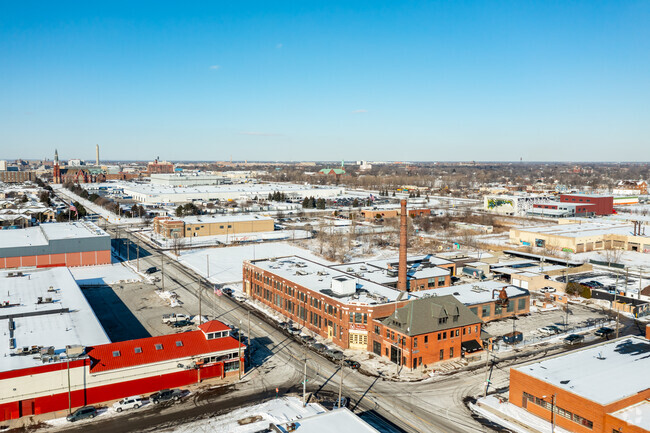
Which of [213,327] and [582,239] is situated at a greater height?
[213,327]

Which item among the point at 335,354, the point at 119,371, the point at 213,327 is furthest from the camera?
the point at 335,354

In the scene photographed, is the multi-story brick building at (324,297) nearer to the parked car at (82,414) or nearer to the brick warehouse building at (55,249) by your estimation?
the parked car at (82,414)

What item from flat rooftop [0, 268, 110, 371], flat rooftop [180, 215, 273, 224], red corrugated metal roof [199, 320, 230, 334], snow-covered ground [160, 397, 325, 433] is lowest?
snow-covered ground [160, 397, 325, 433]

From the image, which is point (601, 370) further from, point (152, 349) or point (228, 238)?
point (228, 238)

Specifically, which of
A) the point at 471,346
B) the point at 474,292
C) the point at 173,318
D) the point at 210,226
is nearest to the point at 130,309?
the point at 173,318

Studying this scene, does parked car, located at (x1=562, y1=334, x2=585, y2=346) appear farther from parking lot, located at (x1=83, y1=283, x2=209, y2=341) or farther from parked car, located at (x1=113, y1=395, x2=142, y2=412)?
parked car, located at (x1=113, y1=395, x2=142, y2=412)

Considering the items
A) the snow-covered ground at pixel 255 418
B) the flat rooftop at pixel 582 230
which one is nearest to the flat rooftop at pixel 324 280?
the snow-covered ground at pixel 255 418

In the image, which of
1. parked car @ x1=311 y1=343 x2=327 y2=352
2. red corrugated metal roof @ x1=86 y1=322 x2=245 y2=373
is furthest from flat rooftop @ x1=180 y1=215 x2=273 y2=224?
red corrugated metal roof @ x1=86 y1=322 x2=245 y2=373
